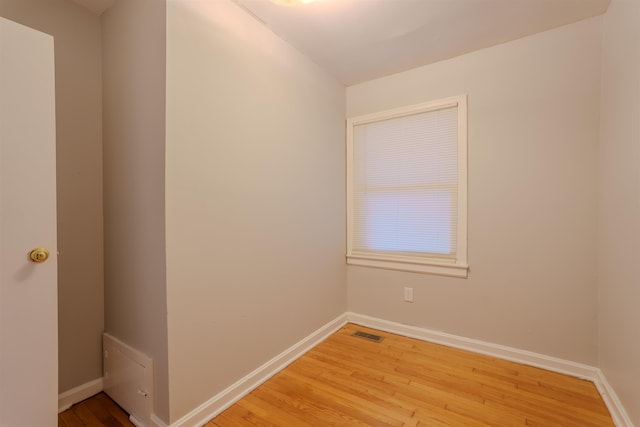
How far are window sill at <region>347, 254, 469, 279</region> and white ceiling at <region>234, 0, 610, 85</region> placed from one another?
1764 millimetres

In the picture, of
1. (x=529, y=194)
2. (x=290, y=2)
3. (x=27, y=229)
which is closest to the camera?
(x=27, y=229)

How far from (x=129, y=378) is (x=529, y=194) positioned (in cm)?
292

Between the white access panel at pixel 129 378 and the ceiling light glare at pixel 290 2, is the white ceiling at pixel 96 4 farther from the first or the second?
the white access panel at pixel 129 378

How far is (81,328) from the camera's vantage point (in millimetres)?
1773

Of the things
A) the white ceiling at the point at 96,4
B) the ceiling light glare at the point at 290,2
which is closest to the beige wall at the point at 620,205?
the ceiling light glare at the point at 290,2

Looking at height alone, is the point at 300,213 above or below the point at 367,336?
above

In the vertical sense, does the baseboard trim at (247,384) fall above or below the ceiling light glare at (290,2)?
below

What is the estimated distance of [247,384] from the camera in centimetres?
184

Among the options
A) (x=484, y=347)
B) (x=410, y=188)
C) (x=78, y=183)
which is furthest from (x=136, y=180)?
(x=484, y=347)

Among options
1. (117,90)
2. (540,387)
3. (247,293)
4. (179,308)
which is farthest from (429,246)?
(117,90)

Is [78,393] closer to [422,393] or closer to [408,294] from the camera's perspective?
[422,393]

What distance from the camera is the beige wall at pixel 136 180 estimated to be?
1.46 metres

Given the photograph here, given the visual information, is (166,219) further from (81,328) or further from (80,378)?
(80,378)

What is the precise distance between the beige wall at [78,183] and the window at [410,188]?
2.08m
